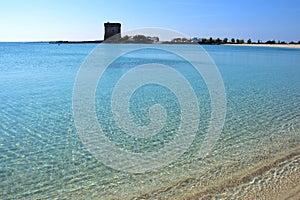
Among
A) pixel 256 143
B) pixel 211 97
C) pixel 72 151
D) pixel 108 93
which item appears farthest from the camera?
pixel 108 93

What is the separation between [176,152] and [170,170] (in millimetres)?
958

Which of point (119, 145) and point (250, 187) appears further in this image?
point (119, 145)

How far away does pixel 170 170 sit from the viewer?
5902 mm

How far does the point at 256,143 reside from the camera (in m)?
7.36

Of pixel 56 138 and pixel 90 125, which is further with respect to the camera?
pixel 90 125

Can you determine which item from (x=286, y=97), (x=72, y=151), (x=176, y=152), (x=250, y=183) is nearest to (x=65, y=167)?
(x=72, y=151)

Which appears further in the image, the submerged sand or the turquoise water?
the turquoise water

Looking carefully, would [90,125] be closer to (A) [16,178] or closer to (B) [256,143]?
(A) [16,178]

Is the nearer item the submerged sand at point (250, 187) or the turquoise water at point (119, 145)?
the submerged sand at point (250, 187)

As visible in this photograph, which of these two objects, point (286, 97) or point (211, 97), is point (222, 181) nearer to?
point (211, 97)

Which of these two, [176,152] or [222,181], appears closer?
[222,181]

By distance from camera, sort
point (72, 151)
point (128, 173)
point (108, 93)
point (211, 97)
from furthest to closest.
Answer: point (108, 93), point (211, 97), point (72, 151), point (128, 173)

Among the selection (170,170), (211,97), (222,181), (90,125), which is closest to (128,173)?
(170,170)

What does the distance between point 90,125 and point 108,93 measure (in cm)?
582
